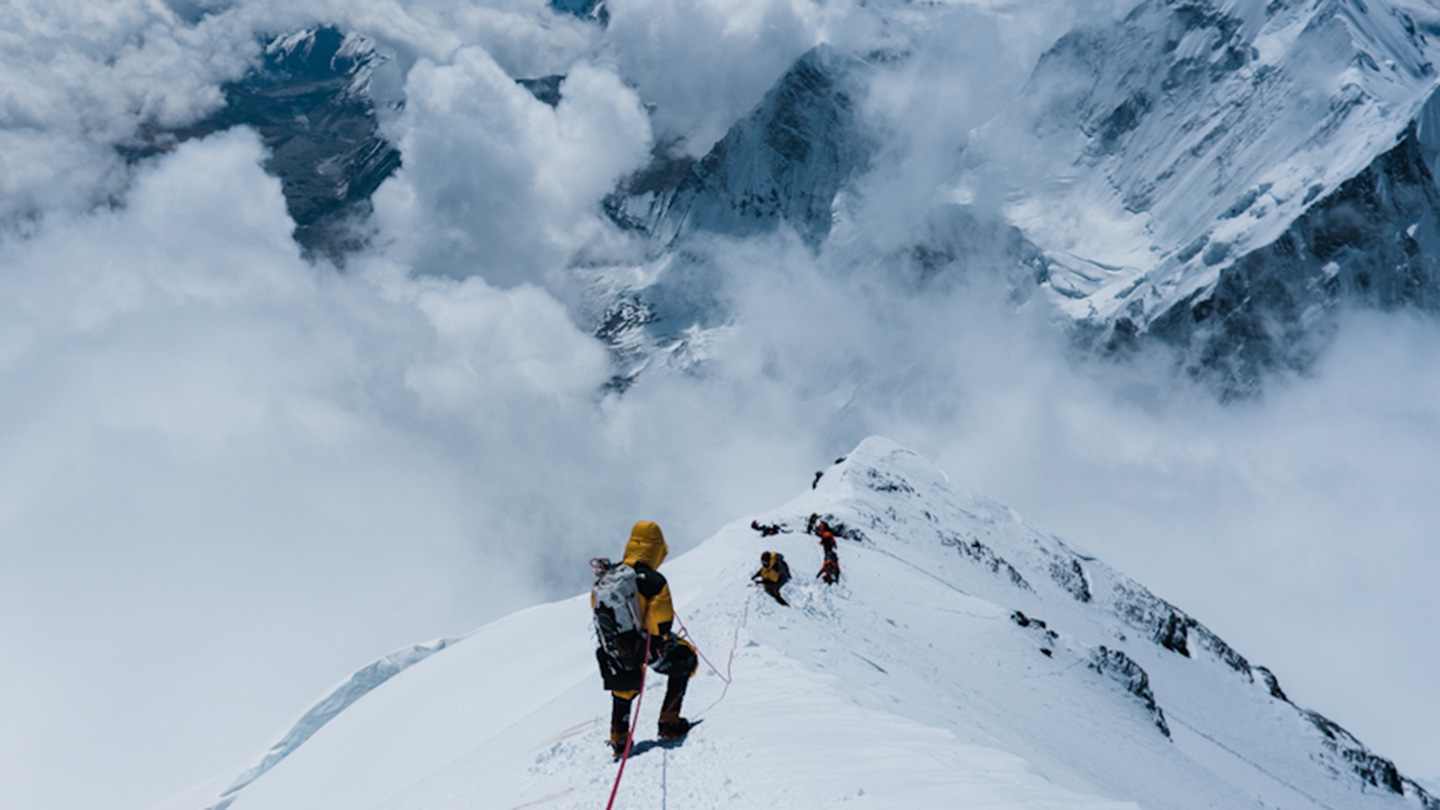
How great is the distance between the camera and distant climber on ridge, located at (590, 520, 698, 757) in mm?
8484

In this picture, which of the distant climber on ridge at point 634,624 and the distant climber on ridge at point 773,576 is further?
the distant climber on ridge at point 773,576

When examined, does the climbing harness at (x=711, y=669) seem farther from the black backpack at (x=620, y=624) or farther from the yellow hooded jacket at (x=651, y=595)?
the yellow hooded jacket at (x=651, y=595)

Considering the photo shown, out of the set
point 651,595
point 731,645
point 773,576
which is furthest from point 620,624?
point 773,576

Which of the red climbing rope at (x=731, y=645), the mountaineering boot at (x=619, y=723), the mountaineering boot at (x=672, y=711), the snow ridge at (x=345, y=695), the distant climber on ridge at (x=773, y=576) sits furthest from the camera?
the snow ridge at (x=345, y=695)

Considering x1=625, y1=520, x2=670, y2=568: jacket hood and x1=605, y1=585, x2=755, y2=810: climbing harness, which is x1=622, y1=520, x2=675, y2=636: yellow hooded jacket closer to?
x1=625, y1=520, x2=670, y2=568: jacket hood

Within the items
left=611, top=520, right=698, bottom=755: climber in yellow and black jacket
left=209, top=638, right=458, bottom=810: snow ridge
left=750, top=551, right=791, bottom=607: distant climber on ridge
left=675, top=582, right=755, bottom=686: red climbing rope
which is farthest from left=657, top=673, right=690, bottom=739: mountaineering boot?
left=209, top=638, right=458, bottom=810: snow ridge

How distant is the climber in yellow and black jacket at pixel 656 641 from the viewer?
8.59m

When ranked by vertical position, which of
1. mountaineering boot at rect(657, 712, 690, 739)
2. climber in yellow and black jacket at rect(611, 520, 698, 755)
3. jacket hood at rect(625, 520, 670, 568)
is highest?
jacket hood at rect(625, 520, 670, 568)

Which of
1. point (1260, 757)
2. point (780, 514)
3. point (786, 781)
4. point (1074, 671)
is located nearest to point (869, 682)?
point (786, 781)

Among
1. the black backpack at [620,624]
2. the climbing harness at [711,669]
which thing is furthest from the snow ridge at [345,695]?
the black backpack at [620,624]

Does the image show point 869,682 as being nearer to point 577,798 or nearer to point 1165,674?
point 577,798

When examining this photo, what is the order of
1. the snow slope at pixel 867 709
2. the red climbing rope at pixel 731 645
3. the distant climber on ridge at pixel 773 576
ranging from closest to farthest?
the snow slope at pixel 867 709 → the red climbing rope at pixel 731 645 → the distant climber on ridge at pixel 773 576

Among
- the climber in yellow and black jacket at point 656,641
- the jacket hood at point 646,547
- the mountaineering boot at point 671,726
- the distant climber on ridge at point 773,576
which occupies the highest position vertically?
the distant climber on ridge at point 773,576

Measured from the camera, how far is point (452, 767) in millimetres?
13328
